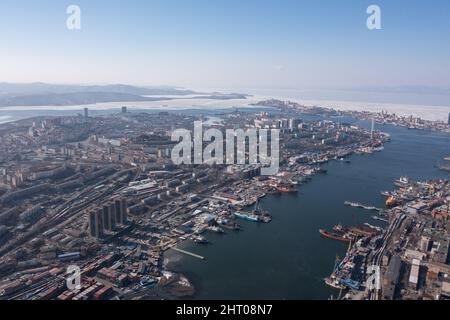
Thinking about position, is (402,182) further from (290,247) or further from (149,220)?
(149,220)

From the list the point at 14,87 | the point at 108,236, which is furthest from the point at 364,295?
the point at 14,87

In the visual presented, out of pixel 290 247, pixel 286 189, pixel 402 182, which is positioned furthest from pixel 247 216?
pixel 402 182

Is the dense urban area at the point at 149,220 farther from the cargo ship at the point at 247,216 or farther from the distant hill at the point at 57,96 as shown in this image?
the distant hill at the point at 57,96

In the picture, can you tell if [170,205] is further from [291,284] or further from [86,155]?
[86,155]

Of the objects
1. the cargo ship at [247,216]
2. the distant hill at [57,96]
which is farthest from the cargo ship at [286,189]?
the distant hill at [57,96]

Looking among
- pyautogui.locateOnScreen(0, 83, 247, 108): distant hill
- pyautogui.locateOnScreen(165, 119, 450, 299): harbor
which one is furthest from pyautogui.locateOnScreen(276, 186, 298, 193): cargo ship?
pyautogui.locateOnScreen(0, 83, 247, 108): distant hill

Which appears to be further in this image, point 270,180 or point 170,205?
point 270,180

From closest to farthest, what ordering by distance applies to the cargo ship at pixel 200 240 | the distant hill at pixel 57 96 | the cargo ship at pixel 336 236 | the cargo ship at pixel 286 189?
1. the cargo ship at pixel 200 240
2. the cargo ship at pixel 336 236
3. the cargo ship at pixel 286 189
4. the distant hill at pixel 57 96

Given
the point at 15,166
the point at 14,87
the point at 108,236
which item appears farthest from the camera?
the point at 14,87

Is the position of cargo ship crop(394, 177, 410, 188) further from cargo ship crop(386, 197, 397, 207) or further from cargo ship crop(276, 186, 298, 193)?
cargo ship crop(276, 186, 298, 193)
